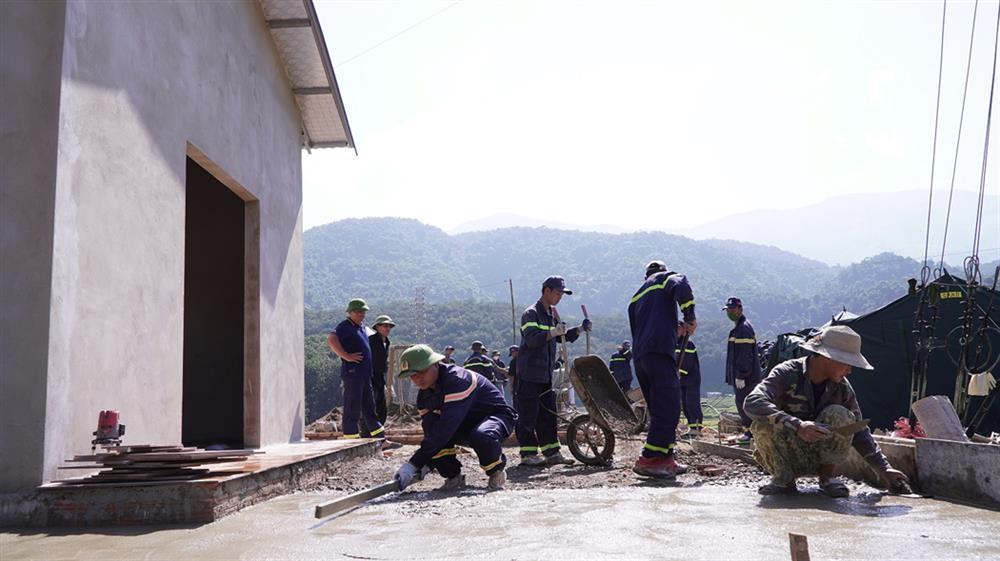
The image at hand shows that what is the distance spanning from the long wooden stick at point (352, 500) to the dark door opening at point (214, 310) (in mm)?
6650

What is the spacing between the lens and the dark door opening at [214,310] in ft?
38.3

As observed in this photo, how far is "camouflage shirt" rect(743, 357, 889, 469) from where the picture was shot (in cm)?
Answer: 519

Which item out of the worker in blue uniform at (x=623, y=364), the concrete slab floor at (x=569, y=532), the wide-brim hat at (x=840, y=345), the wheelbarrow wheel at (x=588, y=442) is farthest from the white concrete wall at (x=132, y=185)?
the worker in blue uniform at (x=623, y=364)

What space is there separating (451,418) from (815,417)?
7.65 ft

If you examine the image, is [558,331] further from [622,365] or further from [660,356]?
[622,365]

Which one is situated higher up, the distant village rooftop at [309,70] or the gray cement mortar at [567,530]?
the distant village rooftop at [309,70]

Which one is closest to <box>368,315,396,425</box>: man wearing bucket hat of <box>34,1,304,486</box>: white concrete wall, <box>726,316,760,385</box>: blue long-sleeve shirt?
<box>34,1,304,486</box>: white concrete wall

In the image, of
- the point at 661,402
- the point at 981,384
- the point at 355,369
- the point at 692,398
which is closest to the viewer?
the point at 661,402

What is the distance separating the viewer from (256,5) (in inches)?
378

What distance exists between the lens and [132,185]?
237 inches

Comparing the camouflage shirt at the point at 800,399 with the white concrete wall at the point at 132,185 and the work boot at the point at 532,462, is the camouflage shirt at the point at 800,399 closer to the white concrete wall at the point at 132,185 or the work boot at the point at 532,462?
the work boot at the point at 532,462

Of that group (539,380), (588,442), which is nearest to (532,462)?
(588,442)

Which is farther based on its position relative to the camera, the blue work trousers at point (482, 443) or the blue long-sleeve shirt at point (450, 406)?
the blue work trousers at point (482, 443)

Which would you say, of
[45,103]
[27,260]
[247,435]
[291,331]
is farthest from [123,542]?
[291,331]
